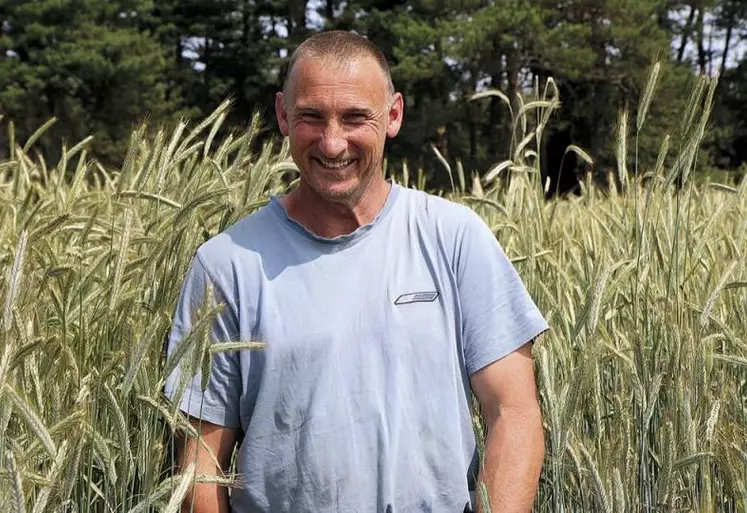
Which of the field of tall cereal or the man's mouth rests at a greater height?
the man's mouth

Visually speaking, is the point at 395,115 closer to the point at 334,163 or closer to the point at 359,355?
the point at 334,163

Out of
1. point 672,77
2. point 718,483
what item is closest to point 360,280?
point 718,483

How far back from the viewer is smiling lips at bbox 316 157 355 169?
178 centimetres

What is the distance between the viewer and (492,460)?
1.73 meters

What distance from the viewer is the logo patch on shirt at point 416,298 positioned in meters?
1.75

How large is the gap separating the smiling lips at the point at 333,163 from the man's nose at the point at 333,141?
0.8 inches

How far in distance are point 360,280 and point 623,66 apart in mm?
20879

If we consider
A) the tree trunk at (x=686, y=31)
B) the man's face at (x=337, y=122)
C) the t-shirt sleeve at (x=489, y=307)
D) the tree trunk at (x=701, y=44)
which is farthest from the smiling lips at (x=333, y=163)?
the tree trunk at (x=701, y=44)

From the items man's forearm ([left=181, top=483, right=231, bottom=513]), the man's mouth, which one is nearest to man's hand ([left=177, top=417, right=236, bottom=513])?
man's forearm ([left=181, top=483, right=231, bottom=513])

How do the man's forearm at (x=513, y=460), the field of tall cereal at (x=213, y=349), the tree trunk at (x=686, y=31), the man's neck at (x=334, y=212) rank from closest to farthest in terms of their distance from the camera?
1. the field of tall cereal at (x=213, y=349)
2. the man's forearm at (x=513, y=460)
3. the man's neck at (x=334, y=212)
4. the tree trunk at (x=686, y=31)

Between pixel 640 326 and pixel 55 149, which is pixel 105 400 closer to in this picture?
pixel 640 326

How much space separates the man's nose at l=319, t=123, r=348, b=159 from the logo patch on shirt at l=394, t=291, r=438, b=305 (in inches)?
10.8

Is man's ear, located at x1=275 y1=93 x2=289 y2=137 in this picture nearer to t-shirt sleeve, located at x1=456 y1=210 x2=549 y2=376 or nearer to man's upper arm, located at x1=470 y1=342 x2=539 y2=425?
t-shirt sleeve, located at x1=456 y1=210 x2=549 y2=376

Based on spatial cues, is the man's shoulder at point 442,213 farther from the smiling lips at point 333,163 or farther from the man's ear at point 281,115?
the man's ear at point 281,115
